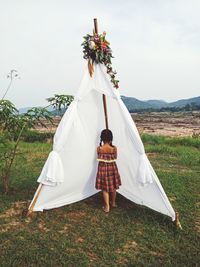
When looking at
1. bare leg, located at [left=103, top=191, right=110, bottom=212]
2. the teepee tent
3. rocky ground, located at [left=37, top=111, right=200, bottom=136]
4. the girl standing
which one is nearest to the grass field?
bare leg, located at [left=103, top=191, right=110, bottom=212]

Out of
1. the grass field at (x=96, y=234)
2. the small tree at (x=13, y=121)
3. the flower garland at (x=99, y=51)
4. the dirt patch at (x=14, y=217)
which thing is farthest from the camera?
the small tree at (x=13, y=121)

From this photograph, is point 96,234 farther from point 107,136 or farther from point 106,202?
point 107,136

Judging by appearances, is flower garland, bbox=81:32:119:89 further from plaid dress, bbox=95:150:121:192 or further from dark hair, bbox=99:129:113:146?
plaid dress, bbox=95:150:121:192

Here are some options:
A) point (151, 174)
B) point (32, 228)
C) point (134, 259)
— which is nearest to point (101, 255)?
point (134, 259)

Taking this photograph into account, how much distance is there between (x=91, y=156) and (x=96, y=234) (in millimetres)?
1639

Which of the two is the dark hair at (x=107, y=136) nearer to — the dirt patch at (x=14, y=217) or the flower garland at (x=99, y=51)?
the flower garland at (x=99, y=51)

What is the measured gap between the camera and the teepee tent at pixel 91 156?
5.15 metres

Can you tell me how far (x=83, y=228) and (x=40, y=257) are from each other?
102cm

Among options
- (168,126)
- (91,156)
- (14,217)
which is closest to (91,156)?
(91,156)

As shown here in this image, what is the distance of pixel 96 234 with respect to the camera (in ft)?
15.6

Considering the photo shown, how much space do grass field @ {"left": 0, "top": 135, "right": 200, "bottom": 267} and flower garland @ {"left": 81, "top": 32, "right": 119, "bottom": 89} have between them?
215 centimetres

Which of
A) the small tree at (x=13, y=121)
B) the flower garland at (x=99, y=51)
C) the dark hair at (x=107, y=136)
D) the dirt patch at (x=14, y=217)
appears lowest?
the dirt patch at (x=14, y=217)

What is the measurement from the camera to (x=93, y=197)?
6.38 m

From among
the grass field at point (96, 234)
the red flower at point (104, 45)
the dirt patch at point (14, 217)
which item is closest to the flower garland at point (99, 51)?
the red flower at point (104, 45)
